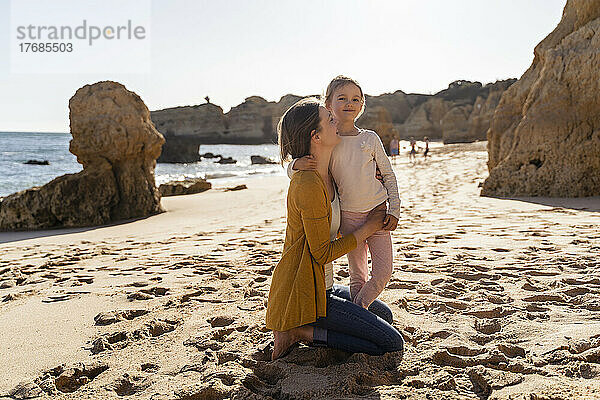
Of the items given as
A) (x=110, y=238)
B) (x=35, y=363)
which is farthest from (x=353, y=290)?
(x=110, y=238)

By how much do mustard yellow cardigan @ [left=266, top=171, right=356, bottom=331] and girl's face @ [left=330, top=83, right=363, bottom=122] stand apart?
1.91ft

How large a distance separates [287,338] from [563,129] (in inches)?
289

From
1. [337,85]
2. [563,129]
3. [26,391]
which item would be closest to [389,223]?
[337,85]

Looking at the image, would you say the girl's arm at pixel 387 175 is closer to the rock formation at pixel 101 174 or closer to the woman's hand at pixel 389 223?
the woman's hand at pixel 389 223

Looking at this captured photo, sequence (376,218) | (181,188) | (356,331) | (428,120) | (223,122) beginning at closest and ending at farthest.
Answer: (356,331) → (376,218) → (181,188) → (428,120) → (223,122)

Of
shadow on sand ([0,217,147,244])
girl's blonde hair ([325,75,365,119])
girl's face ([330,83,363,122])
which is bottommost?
shadow on sand ([0,217,147,244])

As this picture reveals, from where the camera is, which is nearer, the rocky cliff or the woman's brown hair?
the woman's brown hair

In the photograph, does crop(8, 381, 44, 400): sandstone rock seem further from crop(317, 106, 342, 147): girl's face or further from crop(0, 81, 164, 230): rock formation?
crop(0, 81, 164, 230): rock formation

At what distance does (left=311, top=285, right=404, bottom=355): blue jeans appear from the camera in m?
2.53

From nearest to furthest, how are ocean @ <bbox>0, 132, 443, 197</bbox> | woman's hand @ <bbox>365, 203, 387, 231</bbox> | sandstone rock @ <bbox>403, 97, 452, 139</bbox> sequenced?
woman's hand @ <bbox>365, 203, 387, 231</bbox> → ocean @ <bbox>0, 132, 443, 197</bbox> → sandstone rock @ <bbox>403, 97, 452, 139</bbox>

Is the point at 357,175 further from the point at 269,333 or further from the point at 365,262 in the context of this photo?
the point at 269,333

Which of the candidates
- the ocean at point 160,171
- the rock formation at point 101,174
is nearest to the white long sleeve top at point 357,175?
the rock formation at point 101,174

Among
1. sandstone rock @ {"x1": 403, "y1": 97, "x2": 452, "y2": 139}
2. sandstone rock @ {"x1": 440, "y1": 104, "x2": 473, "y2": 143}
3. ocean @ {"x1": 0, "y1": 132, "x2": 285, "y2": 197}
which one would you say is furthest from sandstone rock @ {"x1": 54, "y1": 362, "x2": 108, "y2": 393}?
sandstone rock @ {"x1": 403, "y1": 97, "x2": 452, "y2": 139}

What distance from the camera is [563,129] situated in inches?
314
